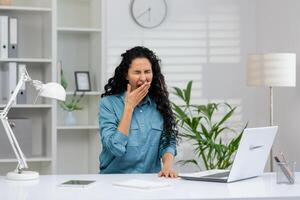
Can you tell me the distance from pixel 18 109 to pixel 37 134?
245mm

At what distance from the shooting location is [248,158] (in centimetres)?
293

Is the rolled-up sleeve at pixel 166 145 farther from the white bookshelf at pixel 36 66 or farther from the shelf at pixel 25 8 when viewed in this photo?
the shelf at pixel 25 8

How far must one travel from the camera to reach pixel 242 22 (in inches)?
217

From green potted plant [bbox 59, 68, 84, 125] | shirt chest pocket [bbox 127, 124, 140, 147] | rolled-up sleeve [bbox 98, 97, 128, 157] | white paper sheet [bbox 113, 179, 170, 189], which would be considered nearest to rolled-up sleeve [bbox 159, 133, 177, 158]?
shirt chest pocket [bbox 127, 124, 140, 147]

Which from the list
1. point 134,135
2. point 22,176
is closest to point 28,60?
point 134,135

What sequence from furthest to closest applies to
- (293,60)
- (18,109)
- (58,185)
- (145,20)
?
(145,20) → (18,109) → (293,60) → (58,185)

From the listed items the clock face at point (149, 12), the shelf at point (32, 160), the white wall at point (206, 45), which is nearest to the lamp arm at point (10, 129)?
the shelf at point (32, 160)

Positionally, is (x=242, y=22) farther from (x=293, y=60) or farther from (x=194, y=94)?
(x=293, y=60)

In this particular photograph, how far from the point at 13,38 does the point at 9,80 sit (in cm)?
30

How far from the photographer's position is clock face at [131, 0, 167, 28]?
520 centimetres

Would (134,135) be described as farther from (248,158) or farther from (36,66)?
(36,66)

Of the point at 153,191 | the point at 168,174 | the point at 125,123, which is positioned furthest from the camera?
the point at 125,123

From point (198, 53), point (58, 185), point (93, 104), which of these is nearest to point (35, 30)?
point (93, 104)

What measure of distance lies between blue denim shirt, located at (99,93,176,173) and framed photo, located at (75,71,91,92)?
1431 millimetres
